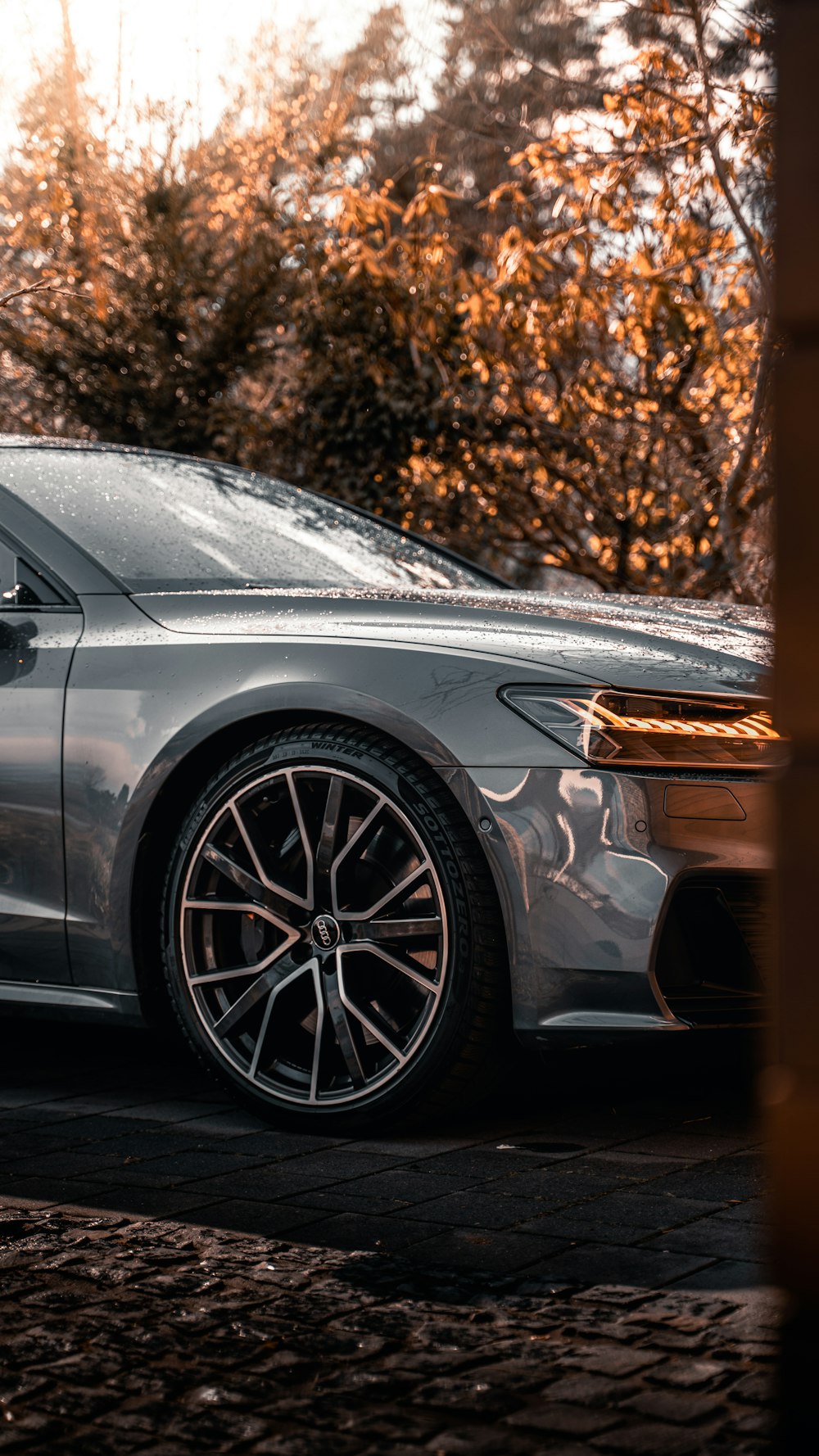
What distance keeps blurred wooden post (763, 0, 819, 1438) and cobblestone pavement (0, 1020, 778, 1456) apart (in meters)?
0.68

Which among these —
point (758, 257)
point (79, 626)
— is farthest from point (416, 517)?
point (79, 626)

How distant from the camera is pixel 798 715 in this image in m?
1.27

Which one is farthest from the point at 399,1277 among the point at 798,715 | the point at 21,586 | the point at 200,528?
the point at 200,528

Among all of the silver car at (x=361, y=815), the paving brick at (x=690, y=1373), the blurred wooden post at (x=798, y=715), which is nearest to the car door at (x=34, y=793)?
the silver car at (x=361, y=815)

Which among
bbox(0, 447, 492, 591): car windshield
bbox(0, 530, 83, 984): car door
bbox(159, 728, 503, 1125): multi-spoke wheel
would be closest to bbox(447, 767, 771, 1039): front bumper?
bbox(159, 728, 503, 1125): multi-spoke wheel

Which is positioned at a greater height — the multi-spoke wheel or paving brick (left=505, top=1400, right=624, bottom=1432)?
the multi-spoke wheel

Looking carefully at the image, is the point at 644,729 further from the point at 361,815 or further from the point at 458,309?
the point at 458,309

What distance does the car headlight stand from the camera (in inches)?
124

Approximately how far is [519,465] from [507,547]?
2.37ft

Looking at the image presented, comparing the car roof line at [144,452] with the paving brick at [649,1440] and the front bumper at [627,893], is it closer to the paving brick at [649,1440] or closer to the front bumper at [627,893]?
the front bumper at [627,893]

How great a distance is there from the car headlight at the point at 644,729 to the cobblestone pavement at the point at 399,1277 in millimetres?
553

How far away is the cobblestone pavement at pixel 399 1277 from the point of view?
2029 millimetres

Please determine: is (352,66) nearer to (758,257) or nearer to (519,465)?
(519,465)

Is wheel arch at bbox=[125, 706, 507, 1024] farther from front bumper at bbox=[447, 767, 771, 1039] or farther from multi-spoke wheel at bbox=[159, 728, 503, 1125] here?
front bumper at bbox=[447, 767, 771, 1039]
